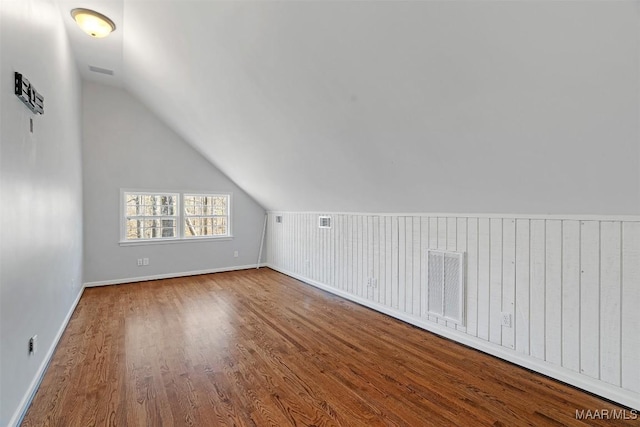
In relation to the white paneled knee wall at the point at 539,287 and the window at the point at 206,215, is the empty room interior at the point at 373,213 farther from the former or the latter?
the window at the point at 206,215

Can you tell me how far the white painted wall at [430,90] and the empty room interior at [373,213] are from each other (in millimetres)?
13

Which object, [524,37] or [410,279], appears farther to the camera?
→ [410,279]

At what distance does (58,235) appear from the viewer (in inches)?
112

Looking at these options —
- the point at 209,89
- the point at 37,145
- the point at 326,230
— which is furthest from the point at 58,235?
the point at 326,230

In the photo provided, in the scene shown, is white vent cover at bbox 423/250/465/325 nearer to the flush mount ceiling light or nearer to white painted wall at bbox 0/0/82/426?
white painted wall at bbox 0/0/82/426

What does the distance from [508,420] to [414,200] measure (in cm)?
188

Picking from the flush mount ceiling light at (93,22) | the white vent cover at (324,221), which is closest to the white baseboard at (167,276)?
the white vent cover at (324,221)

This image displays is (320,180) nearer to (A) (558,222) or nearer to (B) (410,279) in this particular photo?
(B) (410,279)

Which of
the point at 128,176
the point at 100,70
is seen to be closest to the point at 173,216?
the point at 128,176

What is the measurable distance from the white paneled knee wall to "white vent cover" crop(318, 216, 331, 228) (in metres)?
1.03

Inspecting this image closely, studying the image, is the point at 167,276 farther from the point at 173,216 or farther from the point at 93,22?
the point at 93,22

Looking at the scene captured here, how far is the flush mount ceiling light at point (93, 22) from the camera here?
2.88m

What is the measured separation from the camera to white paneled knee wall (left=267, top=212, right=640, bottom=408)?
192cm

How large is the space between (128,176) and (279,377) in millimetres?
4524
